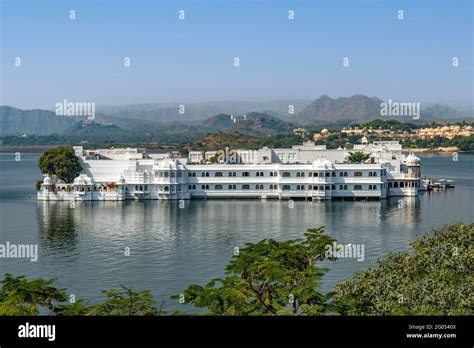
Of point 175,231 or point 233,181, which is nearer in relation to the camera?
point 175,231

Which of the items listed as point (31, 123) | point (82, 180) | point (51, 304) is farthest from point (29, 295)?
point (31, 123)

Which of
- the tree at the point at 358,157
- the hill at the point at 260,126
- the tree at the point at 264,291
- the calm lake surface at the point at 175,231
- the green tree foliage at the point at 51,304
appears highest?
the hill at the point at 260,126

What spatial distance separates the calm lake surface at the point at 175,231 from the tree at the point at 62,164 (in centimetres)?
138

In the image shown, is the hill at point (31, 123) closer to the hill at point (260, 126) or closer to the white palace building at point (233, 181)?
the hill at point (260, 126)

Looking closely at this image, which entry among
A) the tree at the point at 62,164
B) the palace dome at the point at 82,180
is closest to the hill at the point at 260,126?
the tree at the point at 62,164

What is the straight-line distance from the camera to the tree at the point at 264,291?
533 centimetres

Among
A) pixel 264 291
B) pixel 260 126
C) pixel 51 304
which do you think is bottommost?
pixel 51 304

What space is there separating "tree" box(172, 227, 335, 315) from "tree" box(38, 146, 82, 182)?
2175 cm

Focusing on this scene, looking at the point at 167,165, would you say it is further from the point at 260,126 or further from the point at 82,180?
the point at 260,126

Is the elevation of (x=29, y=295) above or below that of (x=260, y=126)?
below

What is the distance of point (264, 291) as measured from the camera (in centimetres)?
588

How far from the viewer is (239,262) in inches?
263

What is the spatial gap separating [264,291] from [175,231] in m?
12.9

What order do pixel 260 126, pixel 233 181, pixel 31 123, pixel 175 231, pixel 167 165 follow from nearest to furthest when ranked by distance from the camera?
pixel 175 231
pixel 167 165
pixel 233 181
pixel 260 126
pixel 31 123
